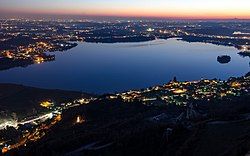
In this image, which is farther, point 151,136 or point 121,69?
point 121,69

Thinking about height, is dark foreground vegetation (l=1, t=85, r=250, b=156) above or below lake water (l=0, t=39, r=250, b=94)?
above

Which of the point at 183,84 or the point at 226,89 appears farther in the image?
the point at 183,84

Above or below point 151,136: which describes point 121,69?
below

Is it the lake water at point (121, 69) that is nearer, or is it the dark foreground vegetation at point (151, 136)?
the dark foreground vegetation at point (151, 136)

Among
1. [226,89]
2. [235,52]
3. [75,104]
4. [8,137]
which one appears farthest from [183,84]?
[235,52]

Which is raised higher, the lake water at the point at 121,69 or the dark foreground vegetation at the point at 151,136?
the dark foreground vegetation at the point at 151,136

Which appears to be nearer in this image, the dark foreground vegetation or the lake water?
the dark foreground vegetation

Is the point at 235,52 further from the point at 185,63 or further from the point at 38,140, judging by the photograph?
the point at 38,140

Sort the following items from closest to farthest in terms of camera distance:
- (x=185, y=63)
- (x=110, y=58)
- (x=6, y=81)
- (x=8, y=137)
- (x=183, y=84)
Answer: (x=8, y=137), (x=183, y=84), (x=6, y=81), (x=185, y=63), (x=110, y=58)
